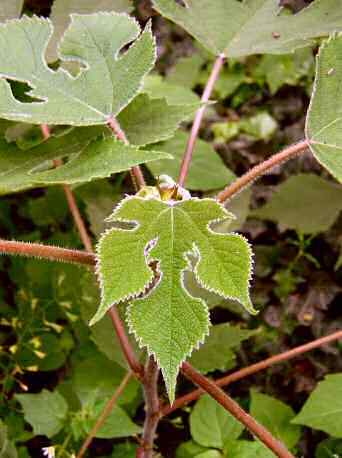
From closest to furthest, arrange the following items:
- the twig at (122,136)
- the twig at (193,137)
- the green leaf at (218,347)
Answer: the twig at (122,136), the twig at (193,137), the green leaf at (218,347)

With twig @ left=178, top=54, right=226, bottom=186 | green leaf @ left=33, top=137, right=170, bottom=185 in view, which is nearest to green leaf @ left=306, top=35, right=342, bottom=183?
twig @ left=178, top=54, right=226, bottom=186

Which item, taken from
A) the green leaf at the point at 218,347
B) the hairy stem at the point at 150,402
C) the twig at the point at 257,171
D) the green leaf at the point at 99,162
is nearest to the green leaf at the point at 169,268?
the green leaf at the point at 99,162

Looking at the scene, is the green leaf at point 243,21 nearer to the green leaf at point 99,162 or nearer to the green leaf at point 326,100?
the green leaf at point 326,100

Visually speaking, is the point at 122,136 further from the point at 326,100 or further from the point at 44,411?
the point at 44,411

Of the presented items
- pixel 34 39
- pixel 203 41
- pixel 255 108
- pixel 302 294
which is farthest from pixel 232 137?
pixel 34 39

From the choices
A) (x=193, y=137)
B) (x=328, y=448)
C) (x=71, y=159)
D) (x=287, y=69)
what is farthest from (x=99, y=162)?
(x=287, y=69)

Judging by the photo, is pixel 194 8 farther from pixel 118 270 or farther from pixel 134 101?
pixel 118 270
